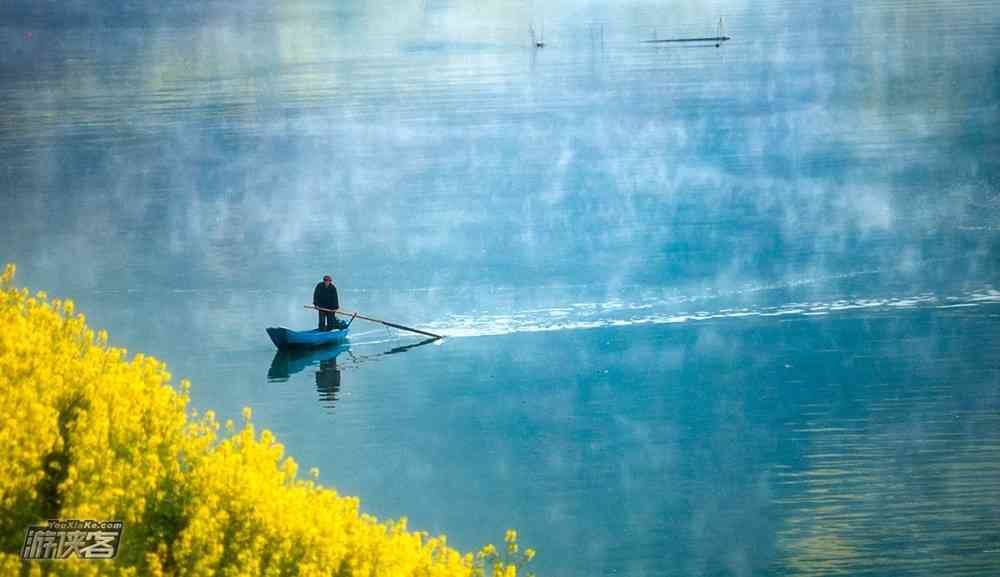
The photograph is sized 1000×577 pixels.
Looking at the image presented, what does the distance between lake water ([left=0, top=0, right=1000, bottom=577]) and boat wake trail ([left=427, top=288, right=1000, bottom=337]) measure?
0.41 ft

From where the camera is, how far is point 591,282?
39.5m

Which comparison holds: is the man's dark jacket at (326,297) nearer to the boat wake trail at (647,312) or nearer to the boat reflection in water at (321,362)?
the boat reflection in water at (321,362)

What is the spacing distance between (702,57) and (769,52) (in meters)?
4.85

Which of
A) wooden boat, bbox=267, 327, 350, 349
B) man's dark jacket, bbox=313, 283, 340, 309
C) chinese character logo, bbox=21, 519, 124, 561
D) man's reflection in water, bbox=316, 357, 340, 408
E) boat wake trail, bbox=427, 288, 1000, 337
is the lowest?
chinese character logo, bbox=21, 519, 124, 561

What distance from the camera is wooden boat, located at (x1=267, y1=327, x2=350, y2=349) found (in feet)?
109

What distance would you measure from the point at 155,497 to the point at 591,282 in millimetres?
26881

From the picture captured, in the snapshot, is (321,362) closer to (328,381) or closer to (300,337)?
(300,337)

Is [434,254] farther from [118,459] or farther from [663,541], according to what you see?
[118,459]

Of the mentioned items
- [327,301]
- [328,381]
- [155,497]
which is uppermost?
[327,301]

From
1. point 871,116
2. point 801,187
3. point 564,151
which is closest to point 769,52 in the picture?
point 871,116

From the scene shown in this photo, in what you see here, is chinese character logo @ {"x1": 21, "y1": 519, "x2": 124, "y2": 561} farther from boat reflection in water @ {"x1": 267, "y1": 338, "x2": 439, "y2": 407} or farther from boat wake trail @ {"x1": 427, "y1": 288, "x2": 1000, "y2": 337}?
boat wake trail @ {"x1": 427, "y1": 288, "x2": 1000, "y2": 337}

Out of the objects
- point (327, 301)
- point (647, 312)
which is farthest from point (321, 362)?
point (647, 312)

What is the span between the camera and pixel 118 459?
13.4 meters

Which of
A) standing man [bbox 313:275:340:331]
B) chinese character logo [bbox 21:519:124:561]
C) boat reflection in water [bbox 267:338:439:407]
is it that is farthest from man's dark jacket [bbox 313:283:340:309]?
chinese character logo [bbox 21:519:124:561]
